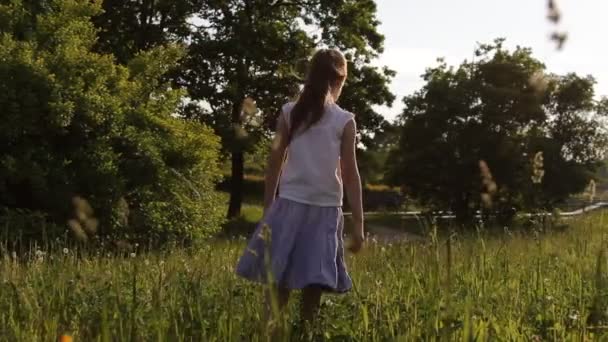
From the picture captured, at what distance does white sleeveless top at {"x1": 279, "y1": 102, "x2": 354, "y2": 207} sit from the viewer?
13.4ft

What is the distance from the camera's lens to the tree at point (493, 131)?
2789 centimetres

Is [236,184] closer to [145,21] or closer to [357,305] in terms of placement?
[145,21]

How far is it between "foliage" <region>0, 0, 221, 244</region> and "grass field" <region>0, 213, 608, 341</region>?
5.99m

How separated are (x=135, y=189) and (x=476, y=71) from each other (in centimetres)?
2068

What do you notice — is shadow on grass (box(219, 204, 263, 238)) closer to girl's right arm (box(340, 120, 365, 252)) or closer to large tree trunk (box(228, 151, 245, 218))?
large tree trunk (box(228, 151, 245, 218))

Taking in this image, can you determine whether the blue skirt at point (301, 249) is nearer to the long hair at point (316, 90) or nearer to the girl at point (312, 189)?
the girl at point (312, 189)

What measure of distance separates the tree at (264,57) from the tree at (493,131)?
191cm

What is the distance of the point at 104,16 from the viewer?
25.0 m

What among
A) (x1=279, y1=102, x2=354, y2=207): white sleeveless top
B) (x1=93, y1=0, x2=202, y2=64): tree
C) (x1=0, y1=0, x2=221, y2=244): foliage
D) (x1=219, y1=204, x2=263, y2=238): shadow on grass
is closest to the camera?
(x1=279, y1=102, x2=354, y2=207): white sleeveless top

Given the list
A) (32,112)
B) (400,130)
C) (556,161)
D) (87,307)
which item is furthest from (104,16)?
(87,307)

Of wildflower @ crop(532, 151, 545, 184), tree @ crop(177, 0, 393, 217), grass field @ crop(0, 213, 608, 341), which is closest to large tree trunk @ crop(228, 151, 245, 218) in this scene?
tree @ crop(177, 0, 393, 217)

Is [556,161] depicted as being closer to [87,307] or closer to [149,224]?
[149,224]

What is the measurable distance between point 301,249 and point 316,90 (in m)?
0.84

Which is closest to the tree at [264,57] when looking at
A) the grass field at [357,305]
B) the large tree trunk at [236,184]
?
the large tree trunk at [236,184]
